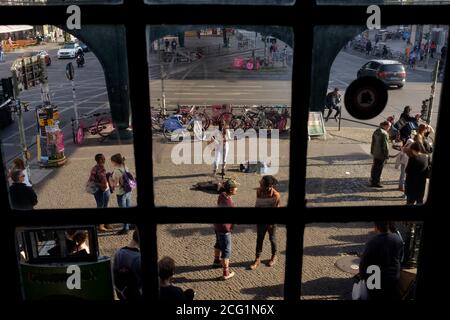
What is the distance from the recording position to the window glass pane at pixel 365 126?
145cm

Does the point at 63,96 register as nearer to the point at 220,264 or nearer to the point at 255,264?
the point at 220,264

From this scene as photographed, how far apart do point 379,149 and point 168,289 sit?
24.4 feet

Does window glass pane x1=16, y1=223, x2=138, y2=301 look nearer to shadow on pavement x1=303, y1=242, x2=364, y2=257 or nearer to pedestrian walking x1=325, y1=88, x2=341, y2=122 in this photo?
pedestrian walking x1=325, y1=88, x2=341, y2=122

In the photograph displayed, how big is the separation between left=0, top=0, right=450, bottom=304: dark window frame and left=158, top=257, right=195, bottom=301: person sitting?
6.0 inches

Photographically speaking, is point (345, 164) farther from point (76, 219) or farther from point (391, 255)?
point (76, 219)

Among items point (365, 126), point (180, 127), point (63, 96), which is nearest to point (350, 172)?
point (365, 126)

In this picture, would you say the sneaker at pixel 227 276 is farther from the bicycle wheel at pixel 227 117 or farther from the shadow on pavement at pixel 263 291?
the bicycle wheel at pixel 227 117

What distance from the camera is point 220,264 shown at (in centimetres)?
644

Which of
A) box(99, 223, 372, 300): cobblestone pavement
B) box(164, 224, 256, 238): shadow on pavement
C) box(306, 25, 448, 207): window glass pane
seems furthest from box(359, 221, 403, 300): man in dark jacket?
box(164, 224, 256, 238): shadow on pavement

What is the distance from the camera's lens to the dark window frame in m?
1.31

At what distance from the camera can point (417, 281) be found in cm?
157

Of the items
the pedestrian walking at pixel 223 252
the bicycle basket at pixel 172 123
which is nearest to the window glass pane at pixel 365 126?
the pedestrian walking at pixel 223 252
